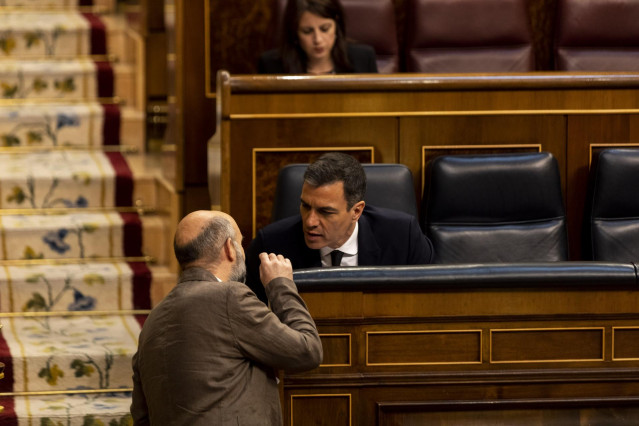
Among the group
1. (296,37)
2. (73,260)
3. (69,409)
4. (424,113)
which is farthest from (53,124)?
(424,113)

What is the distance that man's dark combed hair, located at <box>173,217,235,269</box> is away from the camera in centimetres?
162

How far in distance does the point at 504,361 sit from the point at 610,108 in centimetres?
106

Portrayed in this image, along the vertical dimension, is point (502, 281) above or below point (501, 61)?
below

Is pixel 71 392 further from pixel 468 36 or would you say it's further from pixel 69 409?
pixel 468 36

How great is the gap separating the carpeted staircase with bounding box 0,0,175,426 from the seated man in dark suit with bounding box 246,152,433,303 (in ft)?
1.93

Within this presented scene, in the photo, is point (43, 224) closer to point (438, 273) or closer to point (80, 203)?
point (80, 203)

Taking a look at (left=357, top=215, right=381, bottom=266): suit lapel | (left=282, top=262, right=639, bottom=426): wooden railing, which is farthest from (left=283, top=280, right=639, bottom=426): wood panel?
(left=357, top=215, right=381, bottom=266): suit lapel

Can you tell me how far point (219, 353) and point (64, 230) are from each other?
1.61 metres

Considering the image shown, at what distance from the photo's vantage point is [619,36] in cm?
336

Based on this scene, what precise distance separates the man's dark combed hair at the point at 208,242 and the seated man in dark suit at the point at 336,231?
41cm

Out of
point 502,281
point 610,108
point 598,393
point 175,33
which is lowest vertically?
point 598,393

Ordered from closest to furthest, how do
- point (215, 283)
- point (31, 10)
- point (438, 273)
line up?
1. point (215, 283)
2. point (438, 273)
3. point (31, 10)

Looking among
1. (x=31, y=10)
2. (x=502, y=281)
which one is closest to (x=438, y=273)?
(x=502, y=281)

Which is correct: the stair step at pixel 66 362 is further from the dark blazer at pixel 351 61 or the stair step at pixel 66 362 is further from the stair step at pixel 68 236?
the dark blazer at pixel 351 61
